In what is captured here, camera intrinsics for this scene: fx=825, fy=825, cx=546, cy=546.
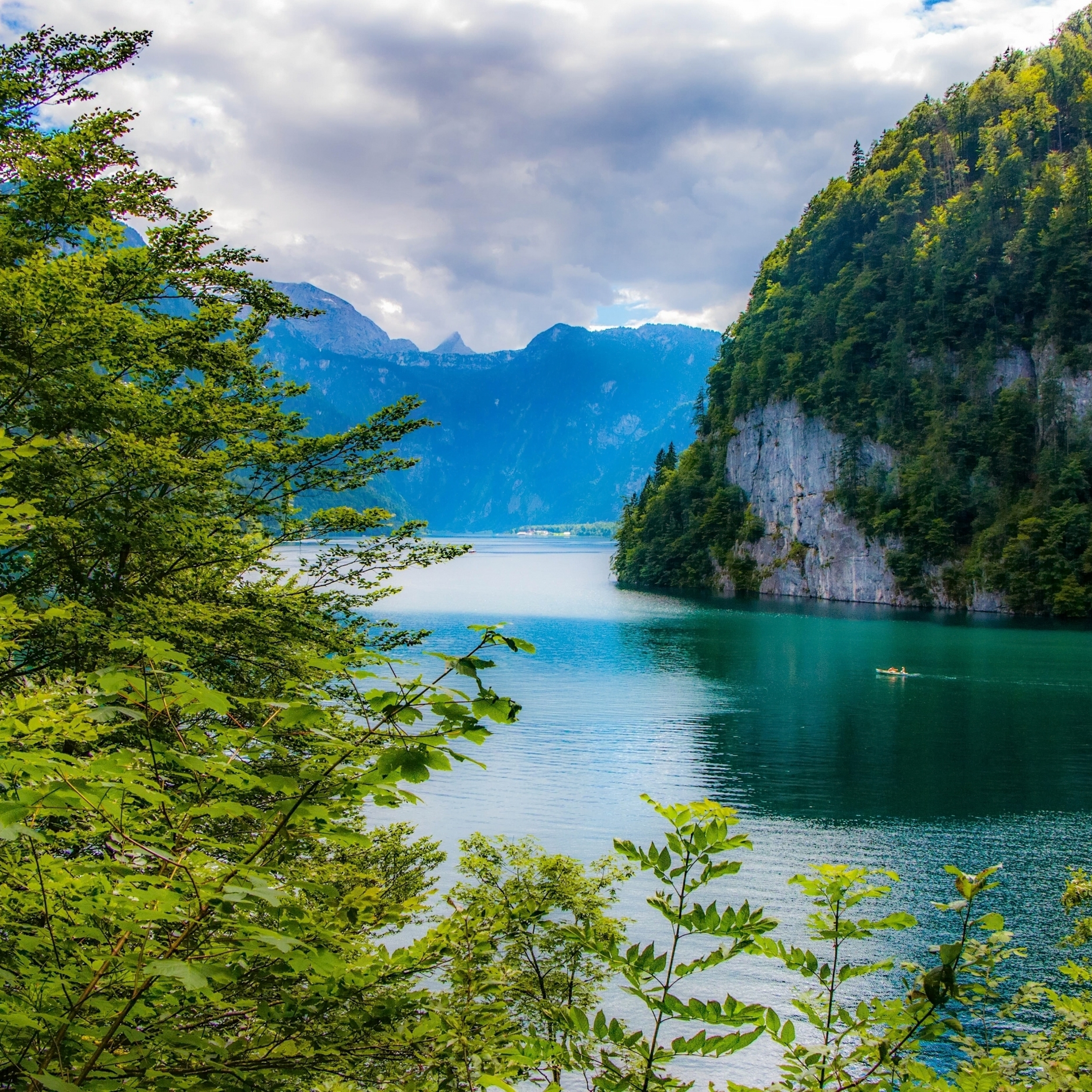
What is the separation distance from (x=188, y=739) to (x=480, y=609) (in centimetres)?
5895

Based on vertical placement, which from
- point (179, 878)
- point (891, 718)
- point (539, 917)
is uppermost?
point (179, 878)

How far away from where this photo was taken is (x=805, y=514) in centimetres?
7975

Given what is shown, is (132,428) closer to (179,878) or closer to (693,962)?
(179,878)

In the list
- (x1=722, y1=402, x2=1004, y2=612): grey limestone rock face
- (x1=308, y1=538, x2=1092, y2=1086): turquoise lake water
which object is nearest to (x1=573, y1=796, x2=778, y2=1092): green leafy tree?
(x1=308, y1=538, x2=1092, y2=1086): turquoise lake water

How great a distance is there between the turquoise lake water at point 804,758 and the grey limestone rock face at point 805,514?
2027 centimetres

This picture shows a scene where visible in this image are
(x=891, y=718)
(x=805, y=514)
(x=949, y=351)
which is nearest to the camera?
(x=891, y=718)

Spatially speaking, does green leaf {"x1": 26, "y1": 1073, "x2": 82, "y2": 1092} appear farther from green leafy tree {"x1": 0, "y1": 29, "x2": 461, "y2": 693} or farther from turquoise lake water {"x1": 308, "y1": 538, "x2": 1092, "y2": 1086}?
turquoise lake water {"x1": 308, "y1": 538, "x2": 1092, "y2": 1086}

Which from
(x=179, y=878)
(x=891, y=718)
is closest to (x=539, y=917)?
(x=179, y=878)

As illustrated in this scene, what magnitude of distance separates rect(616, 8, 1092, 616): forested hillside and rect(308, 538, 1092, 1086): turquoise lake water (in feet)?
53.8

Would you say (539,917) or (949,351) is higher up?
(949,351)

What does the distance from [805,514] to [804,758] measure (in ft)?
188

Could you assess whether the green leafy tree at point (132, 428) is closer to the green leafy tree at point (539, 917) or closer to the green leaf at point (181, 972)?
the green leafy tree at point (539, 917)

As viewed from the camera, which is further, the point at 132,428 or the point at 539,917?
the point at 132,428

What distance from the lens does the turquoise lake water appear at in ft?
55.3
